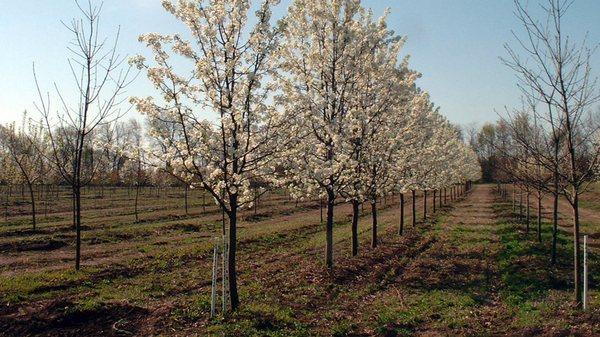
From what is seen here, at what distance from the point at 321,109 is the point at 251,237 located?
11.7m

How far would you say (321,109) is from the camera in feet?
53.0

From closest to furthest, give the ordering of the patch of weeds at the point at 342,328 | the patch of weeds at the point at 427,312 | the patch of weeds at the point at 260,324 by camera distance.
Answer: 1. the patch of weeds at the point at 260,324
2. the patch of weeds at the point at 342,328
3. the patch of weeds at the point at 427,312

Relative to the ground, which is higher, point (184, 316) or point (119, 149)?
point (119, 149)

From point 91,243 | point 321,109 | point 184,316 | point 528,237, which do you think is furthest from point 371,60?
point 91,243

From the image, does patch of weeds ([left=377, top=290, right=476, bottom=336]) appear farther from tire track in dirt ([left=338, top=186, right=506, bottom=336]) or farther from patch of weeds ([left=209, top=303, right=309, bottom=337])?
patch of weeds ([left=209, top=303, right=309, bottom=337])

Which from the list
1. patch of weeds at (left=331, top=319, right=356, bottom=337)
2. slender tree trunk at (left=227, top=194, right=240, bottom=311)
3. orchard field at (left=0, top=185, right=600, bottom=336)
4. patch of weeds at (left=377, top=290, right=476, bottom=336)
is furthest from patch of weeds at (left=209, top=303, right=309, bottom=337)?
patch of weeds at (left=377, top=290, right=476, bottom=336)

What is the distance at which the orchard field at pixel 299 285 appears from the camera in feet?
34.2

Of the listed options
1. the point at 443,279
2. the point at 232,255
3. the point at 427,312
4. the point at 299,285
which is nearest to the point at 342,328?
the point at 427,312

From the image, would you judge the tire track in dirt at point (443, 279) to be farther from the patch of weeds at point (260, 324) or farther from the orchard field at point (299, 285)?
the patch of weeds at point (260, 324)

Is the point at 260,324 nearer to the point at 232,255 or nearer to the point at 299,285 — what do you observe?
the point at 232,255

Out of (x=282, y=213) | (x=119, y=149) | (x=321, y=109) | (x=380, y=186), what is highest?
(x=321, y=109)

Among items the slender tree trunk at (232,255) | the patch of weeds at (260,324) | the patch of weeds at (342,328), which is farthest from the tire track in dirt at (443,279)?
the slender tree trunk at (232,255)

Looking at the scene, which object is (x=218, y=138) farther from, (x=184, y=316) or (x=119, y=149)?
(x=184, y=316)

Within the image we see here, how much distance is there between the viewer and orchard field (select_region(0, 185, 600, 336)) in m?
10.4
